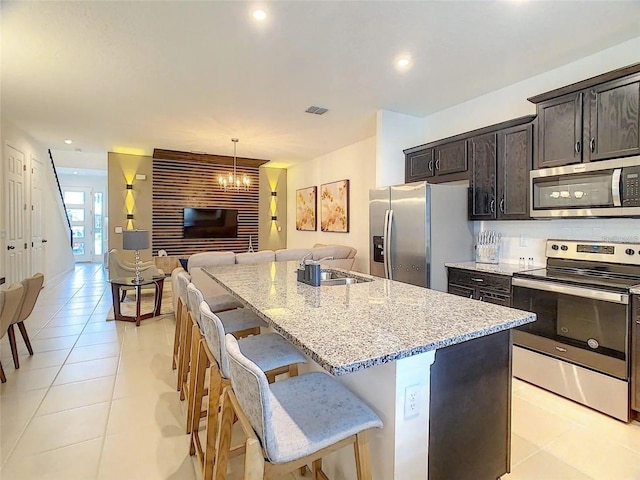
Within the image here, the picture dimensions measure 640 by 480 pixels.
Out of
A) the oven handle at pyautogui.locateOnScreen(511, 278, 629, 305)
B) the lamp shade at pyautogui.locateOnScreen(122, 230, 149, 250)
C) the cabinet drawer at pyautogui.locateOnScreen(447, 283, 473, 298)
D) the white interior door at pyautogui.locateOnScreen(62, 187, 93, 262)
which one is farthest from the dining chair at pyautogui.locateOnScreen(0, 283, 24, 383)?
the white interior door at pyautogui.locateOnScreen(62, 187, 93, 262)

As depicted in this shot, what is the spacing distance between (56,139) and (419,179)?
633cm

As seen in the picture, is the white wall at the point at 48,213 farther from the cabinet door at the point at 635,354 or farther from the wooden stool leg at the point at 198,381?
the cabinet door at the point at 635,354

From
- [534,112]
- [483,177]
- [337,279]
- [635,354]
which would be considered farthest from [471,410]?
[534,112]

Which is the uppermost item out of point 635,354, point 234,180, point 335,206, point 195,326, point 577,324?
point 234,180

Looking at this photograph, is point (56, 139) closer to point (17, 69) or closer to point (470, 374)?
point (17, 69)

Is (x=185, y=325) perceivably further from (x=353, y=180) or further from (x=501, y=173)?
(x=353, y=180)

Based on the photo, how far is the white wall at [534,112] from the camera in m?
2.76

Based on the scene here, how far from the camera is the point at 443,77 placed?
343cm

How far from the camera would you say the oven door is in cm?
228

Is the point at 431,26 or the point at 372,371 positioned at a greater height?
the point at 431,26

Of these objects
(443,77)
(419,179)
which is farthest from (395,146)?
(443,77)

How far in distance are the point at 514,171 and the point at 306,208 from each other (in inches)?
198

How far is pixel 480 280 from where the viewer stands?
10.5 ft

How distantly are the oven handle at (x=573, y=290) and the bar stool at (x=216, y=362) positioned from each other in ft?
6.70
